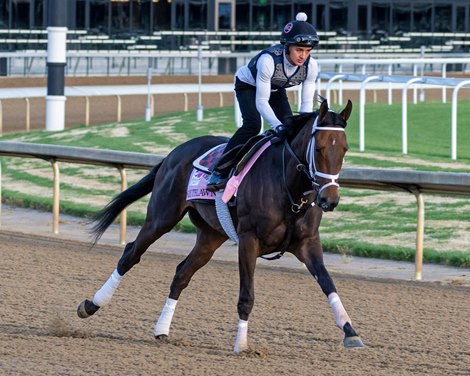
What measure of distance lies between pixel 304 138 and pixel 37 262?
12.3 feet

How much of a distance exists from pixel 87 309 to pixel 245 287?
1.14m

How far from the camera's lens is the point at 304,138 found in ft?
20.3

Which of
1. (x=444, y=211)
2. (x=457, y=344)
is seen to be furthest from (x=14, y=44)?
(x=457, y=344)

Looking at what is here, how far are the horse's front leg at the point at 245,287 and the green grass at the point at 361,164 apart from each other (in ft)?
11.6

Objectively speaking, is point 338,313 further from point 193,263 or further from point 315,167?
point 193,263

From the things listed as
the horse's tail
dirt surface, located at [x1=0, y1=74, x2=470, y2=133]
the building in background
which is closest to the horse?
the horse's tail

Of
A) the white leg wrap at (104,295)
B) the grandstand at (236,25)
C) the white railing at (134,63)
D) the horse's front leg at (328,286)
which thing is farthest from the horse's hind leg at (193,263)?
the grandstand at (236,25)

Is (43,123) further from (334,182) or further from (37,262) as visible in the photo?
(334,182)

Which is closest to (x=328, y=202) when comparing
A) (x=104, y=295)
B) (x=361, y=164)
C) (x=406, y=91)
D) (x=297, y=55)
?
(x=297, y=55)

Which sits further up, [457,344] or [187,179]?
[187,179]

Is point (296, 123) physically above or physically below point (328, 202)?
above

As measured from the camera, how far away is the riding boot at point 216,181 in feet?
21.7

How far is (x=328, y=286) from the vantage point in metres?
6.14

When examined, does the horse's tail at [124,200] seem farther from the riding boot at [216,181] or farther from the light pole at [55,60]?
the light pole at [55,60]
